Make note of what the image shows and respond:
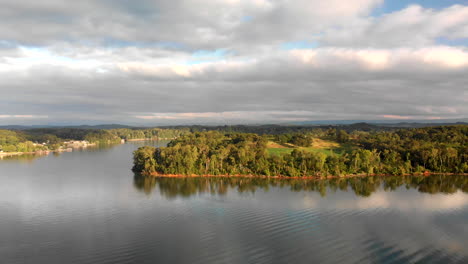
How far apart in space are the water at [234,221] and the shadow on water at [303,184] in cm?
12

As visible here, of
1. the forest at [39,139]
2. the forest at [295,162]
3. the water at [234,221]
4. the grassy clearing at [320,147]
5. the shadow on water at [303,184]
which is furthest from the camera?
the forest at [39,139]

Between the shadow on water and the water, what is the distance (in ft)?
0.40

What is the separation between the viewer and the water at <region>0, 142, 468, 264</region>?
16.5 metres

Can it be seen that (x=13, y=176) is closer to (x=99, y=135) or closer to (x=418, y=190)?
(x=418, y=190)

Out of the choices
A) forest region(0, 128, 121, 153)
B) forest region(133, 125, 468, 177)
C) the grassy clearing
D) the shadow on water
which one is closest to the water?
the shadow on water

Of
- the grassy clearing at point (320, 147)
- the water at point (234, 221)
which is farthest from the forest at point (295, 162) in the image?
the grassy clearing at point (320, 147)

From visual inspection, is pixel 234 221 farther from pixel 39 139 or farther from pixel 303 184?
pixel 39 139

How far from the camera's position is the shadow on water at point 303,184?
31.9 metres

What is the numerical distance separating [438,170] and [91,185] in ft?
154

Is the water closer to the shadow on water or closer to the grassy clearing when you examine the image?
the shadow on water

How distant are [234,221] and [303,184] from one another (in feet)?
50.5

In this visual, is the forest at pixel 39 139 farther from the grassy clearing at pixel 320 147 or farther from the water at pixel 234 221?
the grassy clearing at pixel 320 147

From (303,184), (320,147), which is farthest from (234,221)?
(320,147)

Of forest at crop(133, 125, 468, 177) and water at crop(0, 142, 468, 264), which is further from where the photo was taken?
forest at crop(133, 125, 468, 177)
